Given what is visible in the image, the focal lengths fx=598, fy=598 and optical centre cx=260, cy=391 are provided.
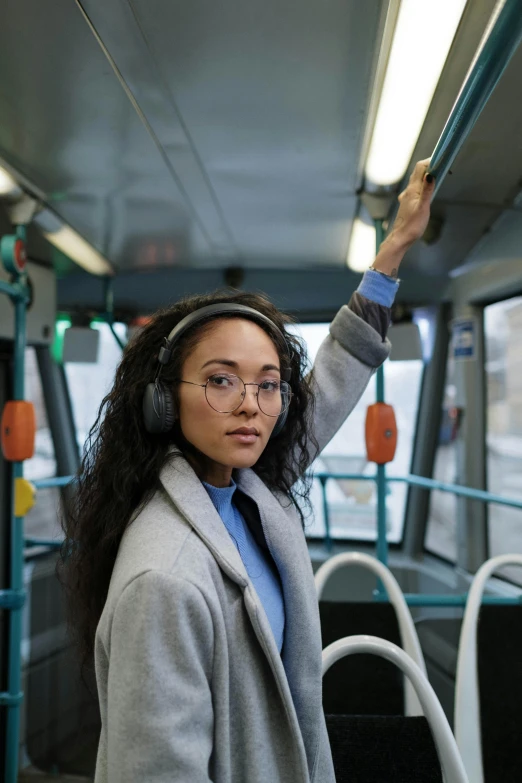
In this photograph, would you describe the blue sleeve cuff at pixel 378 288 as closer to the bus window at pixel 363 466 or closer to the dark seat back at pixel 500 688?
the dark seat back at pixel 500 688

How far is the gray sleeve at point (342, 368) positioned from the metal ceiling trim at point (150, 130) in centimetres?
92

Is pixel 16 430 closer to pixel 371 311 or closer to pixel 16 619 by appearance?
pixel 16 619

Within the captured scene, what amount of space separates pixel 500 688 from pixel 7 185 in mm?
2604

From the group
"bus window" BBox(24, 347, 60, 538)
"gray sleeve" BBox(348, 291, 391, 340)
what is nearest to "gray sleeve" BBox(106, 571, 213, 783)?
"gray sleeve" BBox(348, 291, 391, 340)

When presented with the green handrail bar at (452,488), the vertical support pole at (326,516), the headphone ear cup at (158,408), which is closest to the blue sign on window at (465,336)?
the green handrail bar at (452,488)

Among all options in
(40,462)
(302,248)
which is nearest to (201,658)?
(302,248)

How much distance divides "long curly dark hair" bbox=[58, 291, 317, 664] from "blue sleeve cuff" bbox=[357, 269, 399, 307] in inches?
12.1

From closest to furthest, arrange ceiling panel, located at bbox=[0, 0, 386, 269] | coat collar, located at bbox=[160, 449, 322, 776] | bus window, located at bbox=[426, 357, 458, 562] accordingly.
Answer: coat collar, located at bbox=[160, 449, 322, 776]
ceiling panel, located at bbox=[0, 0, 386, 269]
bus window, located at bbox=[426, 357, 458, 562]

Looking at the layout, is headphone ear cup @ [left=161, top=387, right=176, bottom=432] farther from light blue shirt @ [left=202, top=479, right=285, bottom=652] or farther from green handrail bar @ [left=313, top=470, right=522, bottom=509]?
green handrail bar @ [left=313, top=470, right=522, bottom=509]

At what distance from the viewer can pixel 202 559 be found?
90 centimetres

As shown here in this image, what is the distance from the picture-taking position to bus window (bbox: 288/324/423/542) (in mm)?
3939

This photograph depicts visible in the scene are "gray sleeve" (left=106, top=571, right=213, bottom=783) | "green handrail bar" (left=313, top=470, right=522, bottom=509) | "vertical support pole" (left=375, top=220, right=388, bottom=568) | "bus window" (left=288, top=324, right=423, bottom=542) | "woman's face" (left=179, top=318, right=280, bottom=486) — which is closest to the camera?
"gray sleeve" (left=106, top=571, right=213, bottom=783)

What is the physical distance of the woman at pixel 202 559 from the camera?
A: 0.81 meters

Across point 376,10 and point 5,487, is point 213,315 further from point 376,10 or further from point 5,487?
point 5,487
